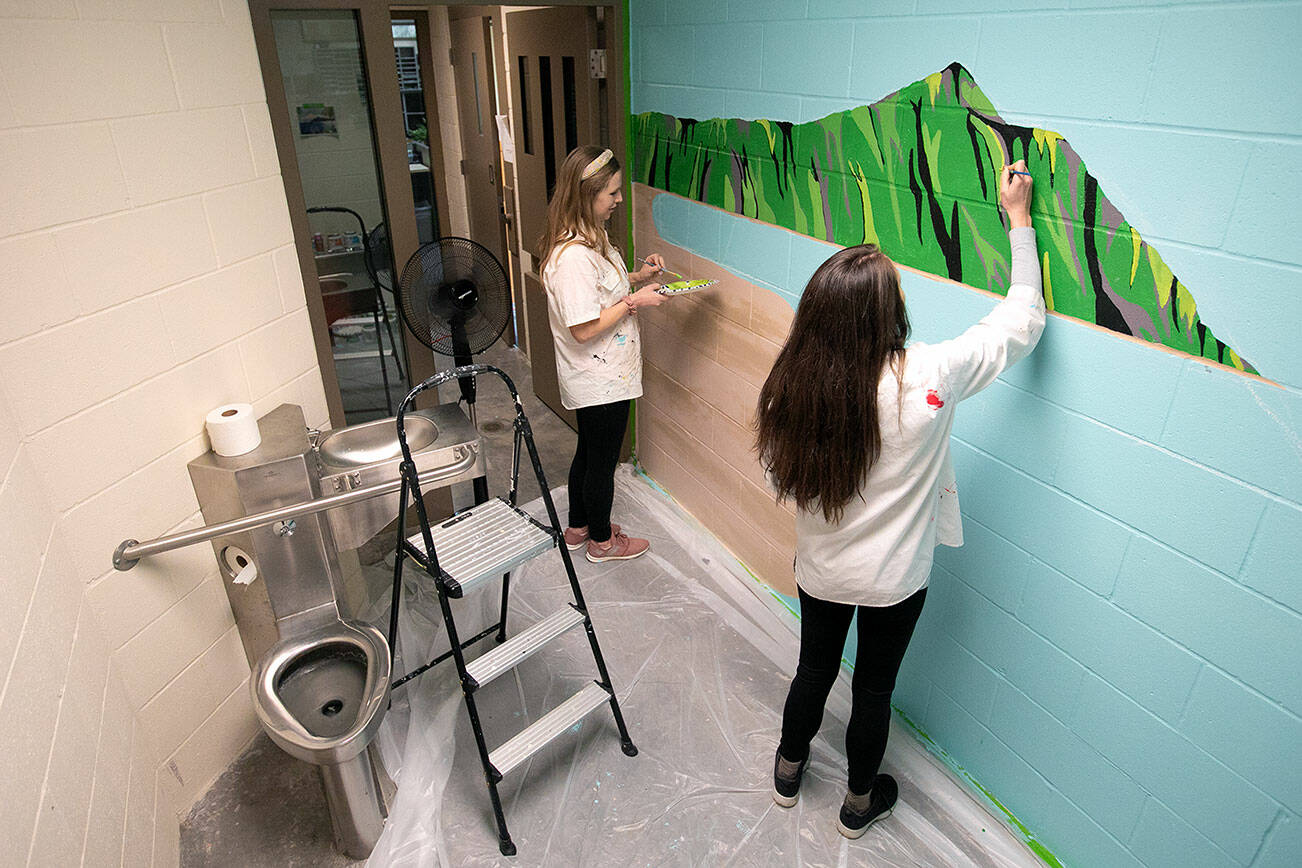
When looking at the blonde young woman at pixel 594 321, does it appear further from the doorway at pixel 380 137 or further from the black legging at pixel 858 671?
the black legging at pixel 858 671

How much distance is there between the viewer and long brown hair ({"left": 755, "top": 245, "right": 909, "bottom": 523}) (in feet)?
4.95

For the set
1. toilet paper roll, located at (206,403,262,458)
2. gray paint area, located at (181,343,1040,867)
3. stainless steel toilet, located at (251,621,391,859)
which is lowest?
gray paint area, located at (181,343,1040,867)

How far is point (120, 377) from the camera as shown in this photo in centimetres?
185

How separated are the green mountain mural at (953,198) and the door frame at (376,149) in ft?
3.67

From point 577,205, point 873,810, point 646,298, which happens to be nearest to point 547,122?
point 577,205

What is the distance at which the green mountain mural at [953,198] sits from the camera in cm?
145

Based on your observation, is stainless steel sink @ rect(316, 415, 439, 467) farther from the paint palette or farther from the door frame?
the paint palette

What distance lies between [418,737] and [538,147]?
2788mm

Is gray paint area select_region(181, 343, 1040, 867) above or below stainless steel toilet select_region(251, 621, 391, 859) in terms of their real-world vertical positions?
below

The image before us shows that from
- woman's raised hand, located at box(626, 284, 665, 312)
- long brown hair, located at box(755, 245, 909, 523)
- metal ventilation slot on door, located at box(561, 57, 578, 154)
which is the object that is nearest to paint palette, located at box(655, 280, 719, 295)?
woman's raised hand, located at box(626, 284, 665, 312)

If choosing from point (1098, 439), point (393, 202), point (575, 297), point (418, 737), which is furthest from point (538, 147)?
point (1098, 439)

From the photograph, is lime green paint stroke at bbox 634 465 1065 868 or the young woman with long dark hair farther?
lime green paint stroke at bbox 634 465 1065 868

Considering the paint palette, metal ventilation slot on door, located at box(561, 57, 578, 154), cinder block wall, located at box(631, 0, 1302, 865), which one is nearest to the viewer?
cinder block wall, located at box(631, 0, 1302, 865)

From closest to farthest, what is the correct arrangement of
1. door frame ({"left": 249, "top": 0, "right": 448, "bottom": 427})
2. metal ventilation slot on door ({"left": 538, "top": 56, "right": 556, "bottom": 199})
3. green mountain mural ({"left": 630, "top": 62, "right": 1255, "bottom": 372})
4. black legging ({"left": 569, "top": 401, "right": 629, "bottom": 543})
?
green mountain mural ({"left": 630, "top": 62, "right": 1255, "bottom": 372}), door frame ({"left": 249, "top": 0, "right": 448, "bottom": 427}), black legging ({"left": 569, "top": 401, "right": 629, "bottom": 543}), metal ventilation slot on door ({"left": 538, "top": 56, "right": 556, "bottom": 199})
